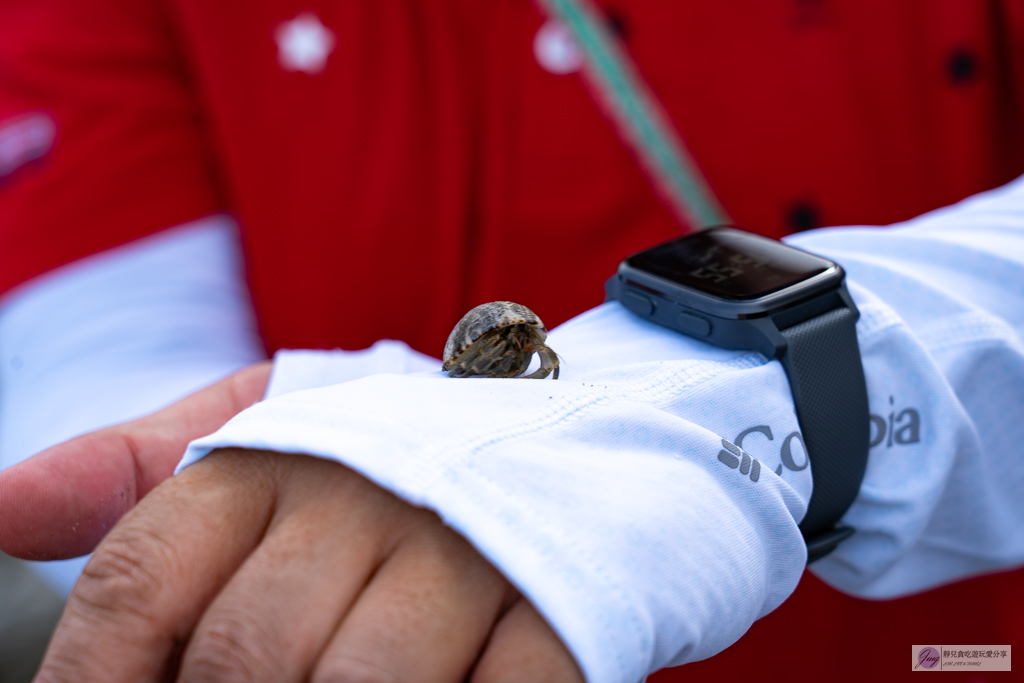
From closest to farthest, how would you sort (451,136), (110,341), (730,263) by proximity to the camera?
(730,263), (110,341), (451,136)

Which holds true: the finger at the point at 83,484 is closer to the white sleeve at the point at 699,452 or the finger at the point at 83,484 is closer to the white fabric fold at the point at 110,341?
the white sleeve at the point at 699,452

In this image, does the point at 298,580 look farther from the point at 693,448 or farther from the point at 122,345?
the point at 122,345

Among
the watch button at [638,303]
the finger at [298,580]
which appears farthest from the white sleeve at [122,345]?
the finger at [298,580]

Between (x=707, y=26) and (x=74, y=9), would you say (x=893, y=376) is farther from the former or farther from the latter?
(x=74, y=9)

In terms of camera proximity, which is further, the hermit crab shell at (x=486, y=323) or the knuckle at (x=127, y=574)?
the hermit crab shell at (x=486, y=323)

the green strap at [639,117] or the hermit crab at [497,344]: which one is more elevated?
the green strap at [639,117]

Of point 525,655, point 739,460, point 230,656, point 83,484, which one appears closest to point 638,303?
point 739,460

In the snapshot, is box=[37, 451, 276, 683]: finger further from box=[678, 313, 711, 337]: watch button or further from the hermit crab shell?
box=[678, 313, 711, 337]: watch button

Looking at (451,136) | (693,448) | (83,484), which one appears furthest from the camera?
(451,136)
